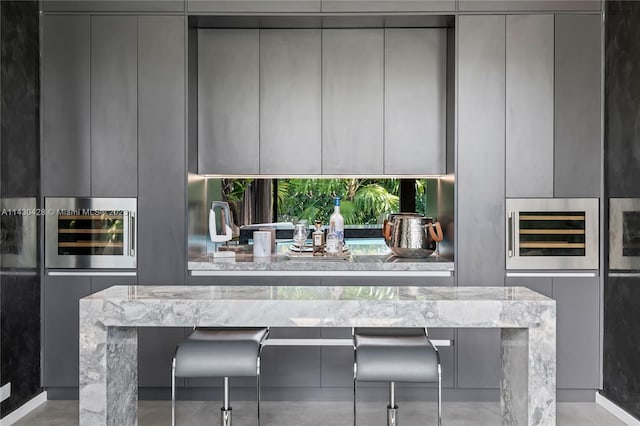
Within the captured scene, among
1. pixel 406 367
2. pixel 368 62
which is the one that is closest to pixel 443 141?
pixel 368 62

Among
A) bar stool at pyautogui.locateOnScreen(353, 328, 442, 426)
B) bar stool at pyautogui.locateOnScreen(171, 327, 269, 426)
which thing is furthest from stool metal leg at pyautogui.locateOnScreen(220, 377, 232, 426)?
bar stool at pyautogui.locateOnScreen(353, 328, 442, 426)

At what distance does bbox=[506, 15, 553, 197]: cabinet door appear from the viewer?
349 centimetres

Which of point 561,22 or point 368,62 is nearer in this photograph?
point 561,22

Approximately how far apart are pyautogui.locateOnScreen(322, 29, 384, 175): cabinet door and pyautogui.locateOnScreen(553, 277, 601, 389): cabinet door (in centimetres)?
150

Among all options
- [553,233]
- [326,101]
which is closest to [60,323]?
[326,101]

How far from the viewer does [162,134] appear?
3.50 metres

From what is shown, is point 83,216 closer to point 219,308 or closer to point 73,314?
point 73,314

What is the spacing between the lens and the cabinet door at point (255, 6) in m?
3.48

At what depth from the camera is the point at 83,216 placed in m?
3.50

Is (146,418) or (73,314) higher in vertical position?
(73,314)

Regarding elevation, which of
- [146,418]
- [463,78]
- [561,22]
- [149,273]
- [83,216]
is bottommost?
[146,418]

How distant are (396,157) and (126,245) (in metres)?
1.85

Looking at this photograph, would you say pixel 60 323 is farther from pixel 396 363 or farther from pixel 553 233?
pixel 553 233

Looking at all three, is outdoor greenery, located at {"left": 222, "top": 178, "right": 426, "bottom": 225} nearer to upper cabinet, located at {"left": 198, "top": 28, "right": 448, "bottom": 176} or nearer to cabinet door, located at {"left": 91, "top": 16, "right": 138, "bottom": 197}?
upper cabinet, located at {"left": 198, "top": 28, "right": 448, "bottom": 176}
